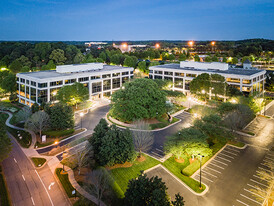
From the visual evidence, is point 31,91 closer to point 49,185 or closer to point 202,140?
point 49,185

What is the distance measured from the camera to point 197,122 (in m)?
39.8

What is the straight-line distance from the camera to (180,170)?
104 ft

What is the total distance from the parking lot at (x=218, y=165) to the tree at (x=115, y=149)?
1099 cm

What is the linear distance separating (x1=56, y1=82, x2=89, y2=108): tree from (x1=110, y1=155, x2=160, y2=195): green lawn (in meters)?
34.3

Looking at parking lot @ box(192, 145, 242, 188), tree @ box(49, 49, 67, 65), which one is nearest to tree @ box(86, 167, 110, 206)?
parking lot @ box(192, 145, 242, 188)

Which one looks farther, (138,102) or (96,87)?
(96,87)

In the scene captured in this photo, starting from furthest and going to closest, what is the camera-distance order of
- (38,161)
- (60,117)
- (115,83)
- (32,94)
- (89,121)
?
(115,83), (32,94), (89,121), (60,117), (38,161)

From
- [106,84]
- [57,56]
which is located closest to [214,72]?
[106,84]

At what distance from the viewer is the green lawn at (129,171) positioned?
93.7 ft

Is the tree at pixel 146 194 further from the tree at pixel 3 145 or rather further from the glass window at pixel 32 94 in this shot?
the glass window at pixel 32 94

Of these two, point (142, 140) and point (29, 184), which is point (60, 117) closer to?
point (29, 184)

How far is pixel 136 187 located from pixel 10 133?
3650 centimetres

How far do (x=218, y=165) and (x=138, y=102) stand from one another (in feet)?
76.3

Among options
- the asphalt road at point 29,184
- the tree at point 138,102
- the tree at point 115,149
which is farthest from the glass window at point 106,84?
the tree at point 115,149
